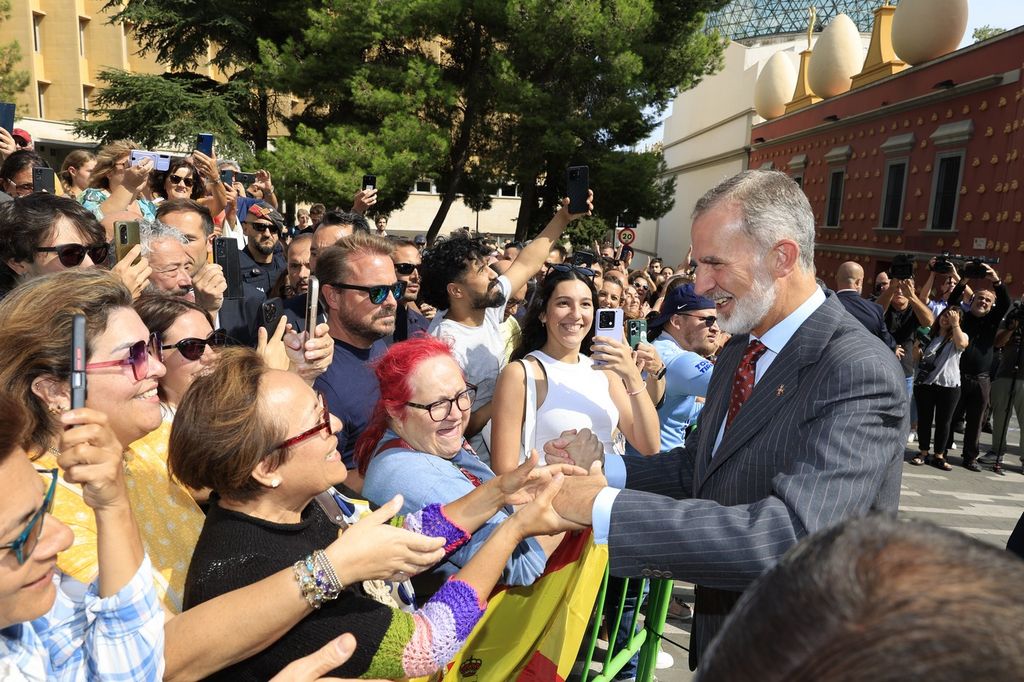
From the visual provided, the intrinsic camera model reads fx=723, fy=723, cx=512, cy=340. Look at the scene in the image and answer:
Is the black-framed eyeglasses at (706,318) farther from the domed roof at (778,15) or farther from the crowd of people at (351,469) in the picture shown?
the domed roof at (778,15)

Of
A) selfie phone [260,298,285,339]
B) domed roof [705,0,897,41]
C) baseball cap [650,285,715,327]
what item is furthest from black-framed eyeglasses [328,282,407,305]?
domed roof [705,0,897,41]

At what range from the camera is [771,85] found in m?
29.2

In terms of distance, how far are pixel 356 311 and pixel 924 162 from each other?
1882 cm

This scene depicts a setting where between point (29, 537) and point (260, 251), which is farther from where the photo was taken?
point (260, 251)

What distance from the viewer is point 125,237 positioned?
3191 mm

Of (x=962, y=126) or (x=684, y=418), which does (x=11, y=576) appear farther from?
(x=962, y=126)

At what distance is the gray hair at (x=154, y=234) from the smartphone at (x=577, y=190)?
2.37 meters

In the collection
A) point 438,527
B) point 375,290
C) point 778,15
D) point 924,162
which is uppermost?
point 778,15

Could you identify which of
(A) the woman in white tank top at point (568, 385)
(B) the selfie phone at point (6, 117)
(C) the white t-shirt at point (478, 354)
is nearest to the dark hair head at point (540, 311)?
(A) the woman in white tank top at point (568, 385)

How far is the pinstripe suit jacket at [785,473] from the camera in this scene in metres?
1.88

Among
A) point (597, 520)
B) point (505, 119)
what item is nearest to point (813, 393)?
point (597, 520)

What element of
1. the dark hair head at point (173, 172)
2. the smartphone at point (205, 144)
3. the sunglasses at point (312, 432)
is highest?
the smartphone at point (205, 144)

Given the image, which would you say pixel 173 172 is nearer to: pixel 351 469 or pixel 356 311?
pixel 356 311

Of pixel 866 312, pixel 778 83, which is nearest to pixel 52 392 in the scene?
pixel 866 312
